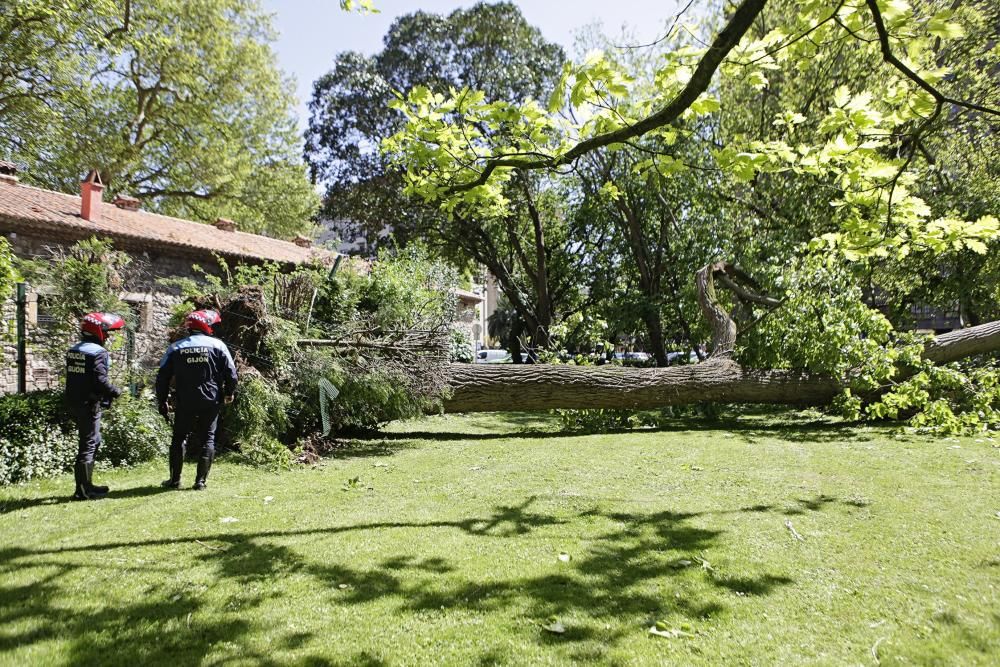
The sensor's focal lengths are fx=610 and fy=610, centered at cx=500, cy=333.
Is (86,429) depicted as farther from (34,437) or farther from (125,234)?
(125,234)

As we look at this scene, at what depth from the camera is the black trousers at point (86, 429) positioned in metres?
5.53

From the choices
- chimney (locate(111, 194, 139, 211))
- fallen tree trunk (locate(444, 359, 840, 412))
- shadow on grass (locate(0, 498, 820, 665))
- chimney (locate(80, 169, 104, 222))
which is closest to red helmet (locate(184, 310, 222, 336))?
shadow on grass (locate(0, 498, 820, 665))

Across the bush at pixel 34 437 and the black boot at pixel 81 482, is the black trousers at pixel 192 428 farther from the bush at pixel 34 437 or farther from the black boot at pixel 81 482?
the bush at pixel 34 437

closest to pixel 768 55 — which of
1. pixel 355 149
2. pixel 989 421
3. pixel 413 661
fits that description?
pixel 413 661

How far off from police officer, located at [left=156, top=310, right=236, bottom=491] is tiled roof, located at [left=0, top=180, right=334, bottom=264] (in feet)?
16.4

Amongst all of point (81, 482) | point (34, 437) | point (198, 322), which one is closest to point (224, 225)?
point (34, 437)

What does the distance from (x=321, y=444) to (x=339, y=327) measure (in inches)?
67.6

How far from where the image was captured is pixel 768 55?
3.50 meters

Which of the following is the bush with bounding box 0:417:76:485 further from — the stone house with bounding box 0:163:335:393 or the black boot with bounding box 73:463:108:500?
the stone house with bounding box 0:163:335:393

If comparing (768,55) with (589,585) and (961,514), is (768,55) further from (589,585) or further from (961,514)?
(961,514)

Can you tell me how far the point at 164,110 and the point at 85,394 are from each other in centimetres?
2172

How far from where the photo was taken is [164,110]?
75.9ft

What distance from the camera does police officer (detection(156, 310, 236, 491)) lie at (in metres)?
5.93

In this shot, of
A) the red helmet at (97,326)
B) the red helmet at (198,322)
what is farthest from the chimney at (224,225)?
the red helmet at (97,326)
